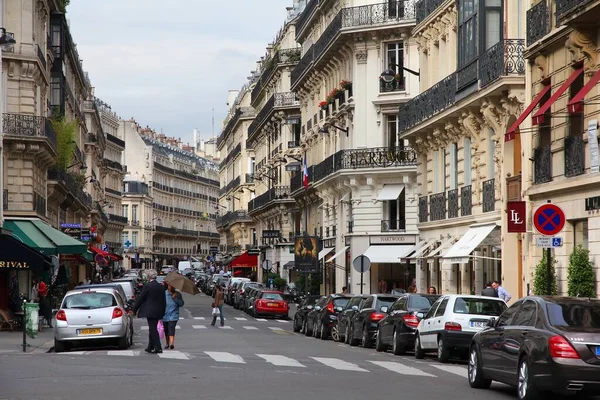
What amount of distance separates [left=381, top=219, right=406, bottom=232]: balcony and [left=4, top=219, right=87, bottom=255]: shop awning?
14605 mm

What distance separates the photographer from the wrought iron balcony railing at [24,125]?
51.2 m

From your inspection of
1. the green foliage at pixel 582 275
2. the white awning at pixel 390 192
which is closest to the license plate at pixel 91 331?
the green foliage at pixel 582 275

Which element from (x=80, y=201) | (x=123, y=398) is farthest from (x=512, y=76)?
(x=80, y=201)

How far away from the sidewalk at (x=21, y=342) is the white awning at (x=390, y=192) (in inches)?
841

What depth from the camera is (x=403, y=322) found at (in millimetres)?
28969

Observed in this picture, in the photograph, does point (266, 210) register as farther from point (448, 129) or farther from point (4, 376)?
point (4, 376)

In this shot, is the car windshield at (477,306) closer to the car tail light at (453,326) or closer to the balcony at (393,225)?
the car tail light at (453,326)

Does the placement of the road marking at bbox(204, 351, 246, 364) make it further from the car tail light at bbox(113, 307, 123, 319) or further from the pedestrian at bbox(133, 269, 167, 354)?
the car tail light at bbox(113, 307, 123, 319)

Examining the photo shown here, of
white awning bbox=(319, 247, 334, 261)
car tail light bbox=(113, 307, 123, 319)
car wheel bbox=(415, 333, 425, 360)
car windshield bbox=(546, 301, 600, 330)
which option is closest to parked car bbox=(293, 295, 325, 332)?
car tail light bbox=(113, 307, 123, 319)

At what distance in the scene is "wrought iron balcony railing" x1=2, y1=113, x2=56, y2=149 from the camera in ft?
168

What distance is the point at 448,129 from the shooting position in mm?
41000

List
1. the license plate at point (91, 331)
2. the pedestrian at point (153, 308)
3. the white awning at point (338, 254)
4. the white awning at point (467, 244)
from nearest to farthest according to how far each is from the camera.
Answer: the pedestrian at point (153, 308), the license plate at point (91, 331), the white awning at point (467, 244), the white awning at point (338, 254)

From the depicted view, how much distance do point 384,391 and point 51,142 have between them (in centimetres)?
3778

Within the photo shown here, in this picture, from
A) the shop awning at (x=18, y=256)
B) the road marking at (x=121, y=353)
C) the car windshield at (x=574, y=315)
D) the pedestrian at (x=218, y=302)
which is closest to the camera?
the car windshield at (x=574, y=315)
